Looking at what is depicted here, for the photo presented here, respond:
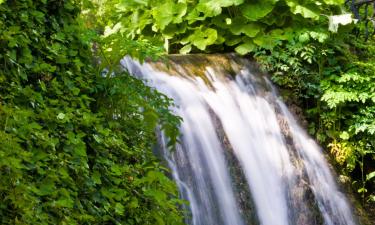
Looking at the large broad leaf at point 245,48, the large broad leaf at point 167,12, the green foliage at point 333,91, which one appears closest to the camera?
the green foliage at point 333,91

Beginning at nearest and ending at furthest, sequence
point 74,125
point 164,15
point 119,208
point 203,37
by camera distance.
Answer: point 119,208, point 74,125, point 203,37, point 164,15

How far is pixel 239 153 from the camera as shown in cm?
543

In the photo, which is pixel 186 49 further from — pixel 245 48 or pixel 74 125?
pixel 74 125

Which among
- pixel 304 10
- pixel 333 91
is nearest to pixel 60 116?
pixel 333 91

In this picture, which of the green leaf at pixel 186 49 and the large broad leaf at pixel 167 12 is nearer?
the green leaf at pixel 186 49

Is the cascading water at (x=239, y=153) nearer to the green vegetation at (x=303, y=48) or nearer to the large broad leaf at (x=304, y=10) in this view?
the green vegetation at (x=303, y=48)

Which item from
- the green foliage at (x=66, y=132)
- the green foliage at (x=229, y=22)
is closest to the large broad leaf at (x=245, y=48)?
the green foliage at (x=229, y=22)

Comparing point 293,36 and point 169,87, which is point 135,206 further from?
point 293,36

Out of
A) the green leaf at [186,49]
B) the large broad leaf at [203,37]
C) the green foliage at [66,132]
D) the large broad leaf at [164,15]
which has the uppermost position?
the large broad leaf at [164,15]

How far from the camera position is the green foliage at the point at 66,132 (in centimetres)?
212

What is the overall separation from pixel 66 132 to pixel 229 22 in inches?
189

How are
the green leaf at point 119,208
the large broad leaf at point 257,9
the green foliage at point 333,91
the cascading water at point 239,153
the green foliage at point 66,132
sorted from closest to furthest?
1. the green foliage at point 66,132
2. the green leaf at point 119,208
3. the cascading water at point 239,153
4. the green foliage at point 333,91
5. the large broad leaf at point 257,9

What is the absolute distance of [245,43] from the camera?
7.11 meters

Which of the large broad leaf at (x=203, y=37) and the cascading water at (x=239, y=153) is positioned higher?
the large broad leaf at (x=203, y=37)
